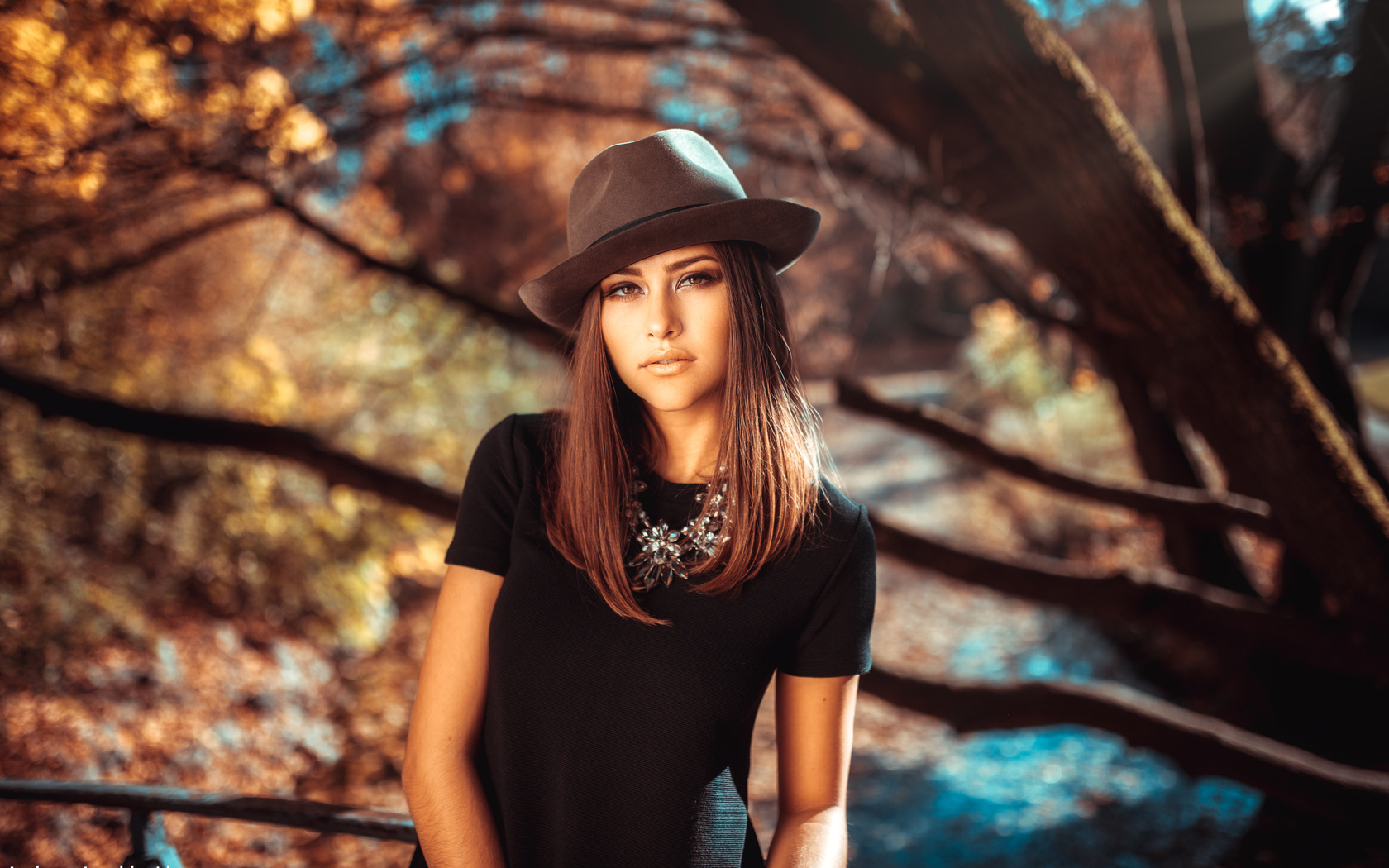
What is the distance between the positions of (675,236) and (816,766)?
988 millimetres

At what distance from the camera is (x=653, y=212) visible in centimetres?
133

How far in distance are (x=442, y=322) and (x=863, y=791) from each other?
5073mm

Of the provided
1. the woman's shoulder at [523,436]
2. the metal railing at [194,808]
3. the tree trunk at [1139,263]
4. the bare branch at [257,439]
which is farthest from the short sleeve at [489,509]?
the tree trunk at [1139,263]

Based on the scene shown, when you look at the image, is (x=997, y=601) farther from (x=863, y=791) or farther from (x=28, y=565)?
(x=28, y=565)

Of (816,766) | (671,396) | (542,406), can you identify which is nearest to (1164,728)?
(816,766)

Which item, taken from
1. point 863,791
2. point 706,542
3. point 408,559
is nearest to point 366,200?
point 408,559

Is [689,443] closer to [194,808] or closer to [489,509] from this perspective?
[489,509]

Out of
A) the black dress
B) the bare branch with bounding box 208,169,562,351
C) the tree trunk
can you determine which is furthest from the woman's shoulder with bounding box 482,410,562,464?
the bare branch with bounding box 208,169,562,351

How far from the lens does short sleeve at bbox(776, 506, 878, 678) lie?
1.36 m

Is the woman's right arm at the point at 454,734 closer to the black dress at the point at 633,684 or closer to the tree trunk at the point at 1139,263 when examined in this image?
the black dress at the point at 633,684

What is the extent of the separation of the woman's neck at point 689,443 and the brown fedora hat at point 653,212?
0.31 m

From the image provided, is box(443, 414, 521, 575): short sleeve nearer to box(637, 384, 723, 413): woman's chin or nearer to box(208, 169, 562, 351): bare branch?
box(637, 384, 723, 413): woman's chin

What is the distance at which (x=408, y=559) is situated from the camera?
6000mm

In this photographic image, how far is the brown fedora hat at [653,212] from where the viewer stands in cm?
131
